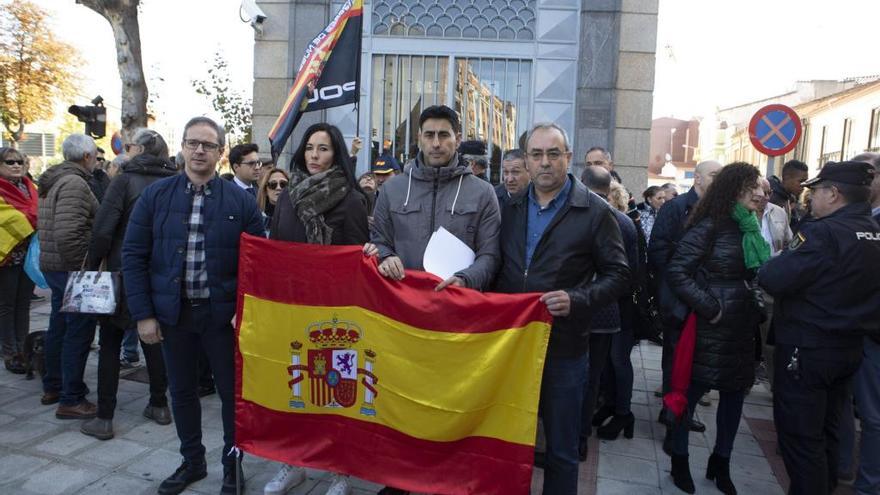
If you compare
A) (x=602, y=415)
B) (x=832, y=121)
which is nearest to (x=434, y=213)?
(x=602, y=415)

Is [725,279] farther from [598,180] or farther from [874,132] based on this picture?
[874,132]

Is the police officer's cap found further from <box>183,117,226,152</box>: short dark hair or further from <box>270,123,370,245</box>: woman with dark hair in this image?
<box>183,117,226,152</box>: short dark hair

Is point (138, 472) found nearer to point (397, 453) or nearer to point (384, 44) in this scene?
point (397, 453)

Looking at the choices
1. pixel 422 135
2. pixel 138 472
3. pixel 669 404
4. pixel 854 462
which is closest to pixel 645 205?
pixel 854 462

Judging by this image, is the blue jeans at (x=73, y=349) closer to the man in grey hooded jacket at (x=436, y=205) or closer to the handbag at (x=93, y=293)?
the handbag at (x=93, y=293)

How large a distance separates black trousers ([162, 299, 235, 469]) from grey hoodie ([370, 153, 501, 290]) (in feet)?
3.53

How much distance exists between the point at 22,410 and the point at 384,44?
7.54 m

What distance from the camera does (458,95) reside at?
1016cm

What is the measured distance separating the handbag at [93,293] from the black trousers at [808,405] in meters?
4.19

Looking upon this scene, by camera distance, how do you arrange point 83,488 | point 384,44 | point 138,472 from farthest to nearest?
point 384,44 < point 138,472 < point 83,488

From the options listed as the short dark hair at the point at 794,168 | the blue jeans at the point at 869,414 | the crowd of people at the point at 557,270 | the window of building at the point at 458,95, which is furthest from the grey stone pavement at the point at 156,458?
the window of building at the point at 458,95

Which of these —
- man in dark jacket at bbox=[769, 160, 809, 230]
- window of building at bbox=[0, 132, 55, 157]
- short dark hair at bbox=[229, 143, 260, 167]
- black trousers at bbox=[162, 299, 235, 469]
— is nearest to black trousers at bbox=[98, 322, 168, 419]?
black trousers at bbox=[162, 299, 235, 469]

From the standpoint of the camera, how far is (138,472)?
3771 mm

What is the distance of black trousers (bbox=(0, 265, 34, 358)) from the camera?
555 centimetres
